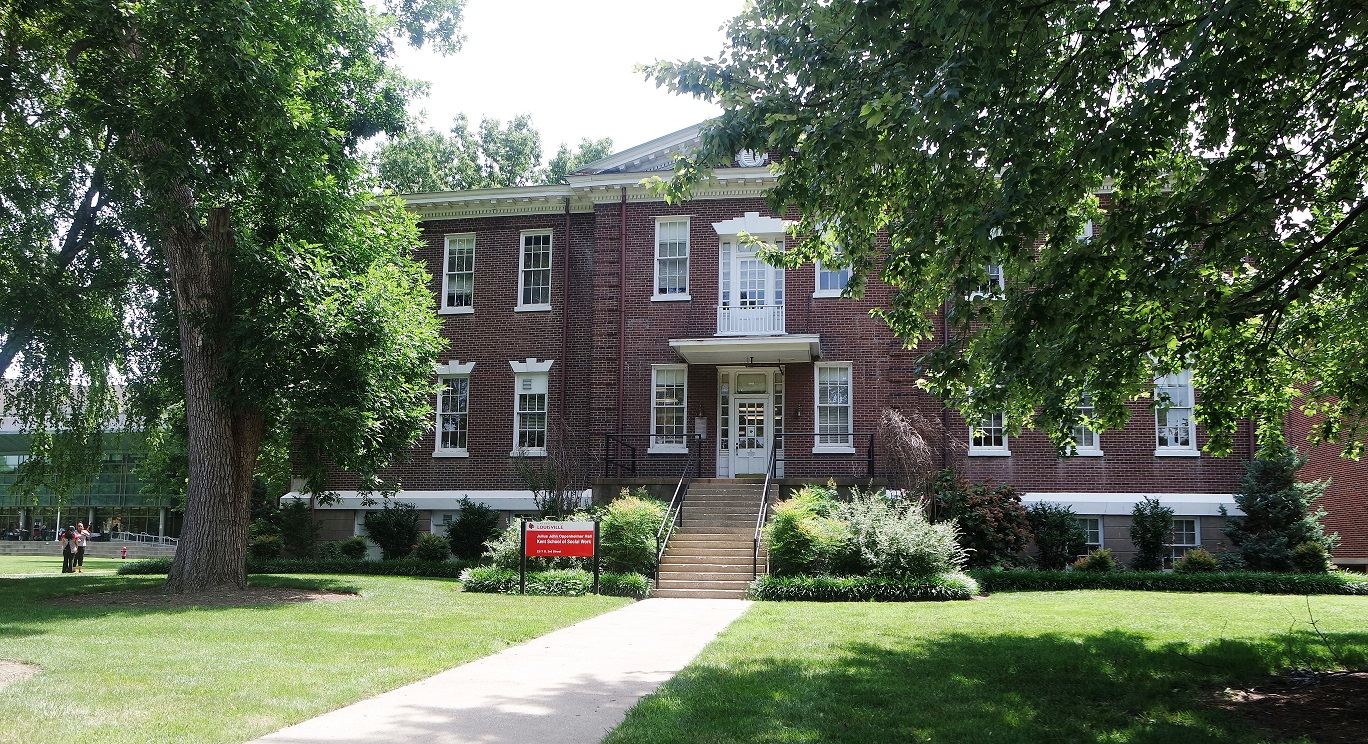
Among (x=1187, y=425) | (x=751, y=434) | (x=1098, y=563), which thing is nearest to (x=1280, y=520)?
(x=1187, y=425)

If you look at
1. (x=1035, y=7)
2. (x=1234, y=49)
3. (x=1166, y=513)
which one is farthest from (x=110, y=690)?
(x=1166, y=513)

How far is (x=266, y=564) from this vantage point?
76.6 ft

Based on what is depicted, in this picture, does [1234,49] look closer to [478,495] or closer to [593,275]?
[593,275]

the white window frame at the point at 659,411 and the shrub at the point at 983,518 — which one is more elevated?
the white window frame at the point at 659,411

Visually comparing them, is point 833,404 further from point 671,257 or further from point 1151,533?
point 1151,533

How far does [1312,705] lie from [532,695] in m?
5.94

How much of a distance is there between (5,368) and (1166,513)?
2324 cm

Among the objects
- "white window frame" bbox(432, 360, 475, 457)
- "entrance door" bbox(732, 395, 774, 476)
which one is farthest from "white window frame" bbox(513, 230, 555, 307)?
"entrance door" bbox(732, 395, 774, 476)

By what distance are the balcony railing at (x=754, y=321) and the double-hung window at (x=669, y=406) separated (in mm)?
1545

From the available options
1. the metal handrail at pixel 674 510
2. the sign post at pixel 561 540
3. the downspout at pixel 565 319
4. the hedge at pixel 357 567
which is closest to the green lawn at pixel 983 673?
the sign post at pixel 561 540

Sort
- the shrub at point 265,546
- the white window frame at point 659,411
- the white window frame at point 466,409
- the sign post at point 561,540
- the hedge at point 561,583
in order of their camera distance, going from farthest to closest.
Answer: the white window frame at point 466,409, the shrub at point 265,546, the white window frame at point 659,411, the hedge at point 561,583, the sign post at point 561,540

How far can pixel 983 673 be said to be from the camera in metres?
9.12

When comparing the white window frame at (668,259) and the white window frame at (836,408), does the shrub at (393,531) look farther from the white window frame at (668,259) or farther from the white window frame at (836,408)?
the white window frame at (836,408)

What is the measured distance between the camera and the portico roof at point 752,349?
2245 centimetres
